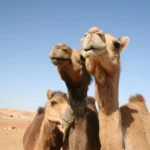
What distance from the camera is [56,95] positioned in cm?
682

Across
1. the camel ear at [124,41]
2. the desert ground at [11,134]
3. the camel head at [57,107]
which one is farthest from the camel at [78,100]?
the desert ground at [11,134]

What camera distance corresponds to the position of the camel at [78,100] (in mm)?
4922

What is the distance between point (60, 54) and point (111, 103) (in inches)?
44.6

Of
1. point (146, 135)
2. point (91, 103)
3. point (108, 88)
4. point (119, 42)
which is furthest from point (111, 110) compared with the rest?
point (91, 103)

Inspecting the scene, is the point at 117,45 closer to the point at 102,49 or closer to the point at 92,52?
the point at 102,49

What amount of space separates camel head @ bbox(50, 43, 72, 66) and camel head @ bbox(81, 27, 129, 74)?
2.33 ft

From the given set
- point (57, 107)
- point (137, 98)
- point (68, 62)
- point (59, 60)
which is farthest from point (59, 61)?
point (57, 107)

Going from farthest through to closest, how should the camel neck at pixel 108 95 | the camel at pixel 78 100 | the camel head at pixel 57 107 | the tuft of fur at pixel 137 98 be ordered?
the camel head at pixel 57 107, the camel at pixel 78 100, the tuft of fur at pixel 137 98, the camel neck at pixel 108 95

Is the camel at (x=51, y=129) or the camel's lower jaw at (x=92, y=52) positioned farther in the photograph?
the camel at (x=51, y=129)

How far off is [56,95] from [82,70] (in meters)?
1.87

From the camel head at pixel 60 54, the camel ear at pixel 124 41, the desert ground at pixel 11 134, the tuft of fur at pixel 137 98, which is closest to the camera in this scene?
the camel ear at pixel 124 41

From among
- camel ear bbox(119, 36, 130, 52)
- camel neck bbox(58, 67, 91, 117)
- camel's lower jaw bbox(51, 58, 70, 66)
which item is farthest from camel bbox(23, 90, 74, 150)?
camel ear bbox(119, 36, 130, 52)

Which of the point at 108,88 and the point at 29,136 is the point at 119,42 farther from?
the point at 29,136

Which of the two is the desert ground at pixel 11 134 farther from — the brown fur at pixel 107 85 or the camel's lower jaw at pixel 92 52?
the camel's lower jaw at pixel 92 52
